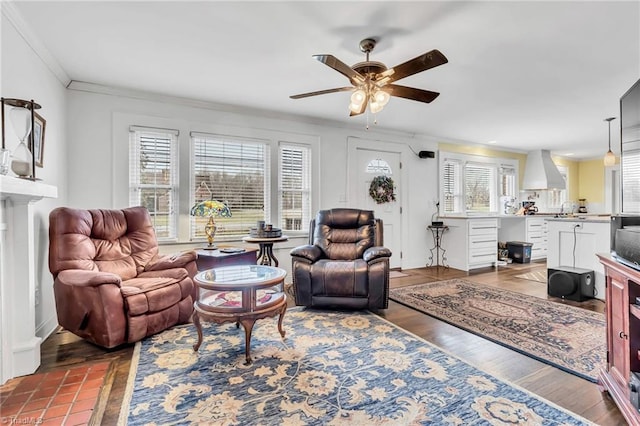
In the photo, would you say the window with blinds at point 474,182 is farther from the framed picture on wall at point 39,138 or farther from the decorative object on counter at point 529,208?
the framed picture on wall at point 39,138

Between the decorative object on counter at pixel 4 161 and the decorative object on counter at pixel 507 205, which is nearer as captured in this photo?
the decorative object on counter at pixel 4 161

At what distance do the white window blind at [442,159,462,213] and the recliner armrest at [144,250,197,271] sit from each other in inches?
185

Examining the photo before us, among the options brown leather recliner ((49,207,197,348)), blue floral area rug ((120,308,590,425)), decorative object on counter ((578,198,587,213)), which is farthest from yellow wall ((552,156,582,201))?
brown leather recliner ((49,207,197,348))

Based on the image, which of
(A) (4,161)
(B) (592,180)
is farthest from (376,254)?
(B) (592,180)

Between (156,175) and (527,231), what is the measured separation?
6.79 meters

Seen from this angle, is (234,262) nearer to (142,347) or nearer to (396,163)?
(142,347)

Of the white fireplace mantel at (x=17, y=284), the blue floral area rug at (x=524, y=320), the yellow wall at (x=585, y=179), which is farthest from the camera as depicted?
the yellow wall at (x=585, y=179)

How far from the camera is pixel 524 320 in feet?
9.55

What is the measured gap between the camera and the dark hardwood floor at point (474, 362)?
1.67 metres

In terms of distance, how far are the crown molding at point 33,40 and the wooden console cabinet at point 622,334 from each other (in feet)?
12.9

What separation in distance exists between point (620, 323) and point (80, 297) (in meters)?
3.43

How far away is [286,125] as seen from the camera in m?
4.44

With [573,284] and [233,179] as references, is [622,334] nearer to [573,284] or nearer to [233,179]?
[573,284]

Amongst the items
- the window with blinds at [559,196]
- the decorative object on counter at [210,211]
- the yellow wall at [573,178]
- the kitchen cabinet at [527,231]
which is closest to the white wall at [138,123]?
the decorative object on counter at [210,211]
